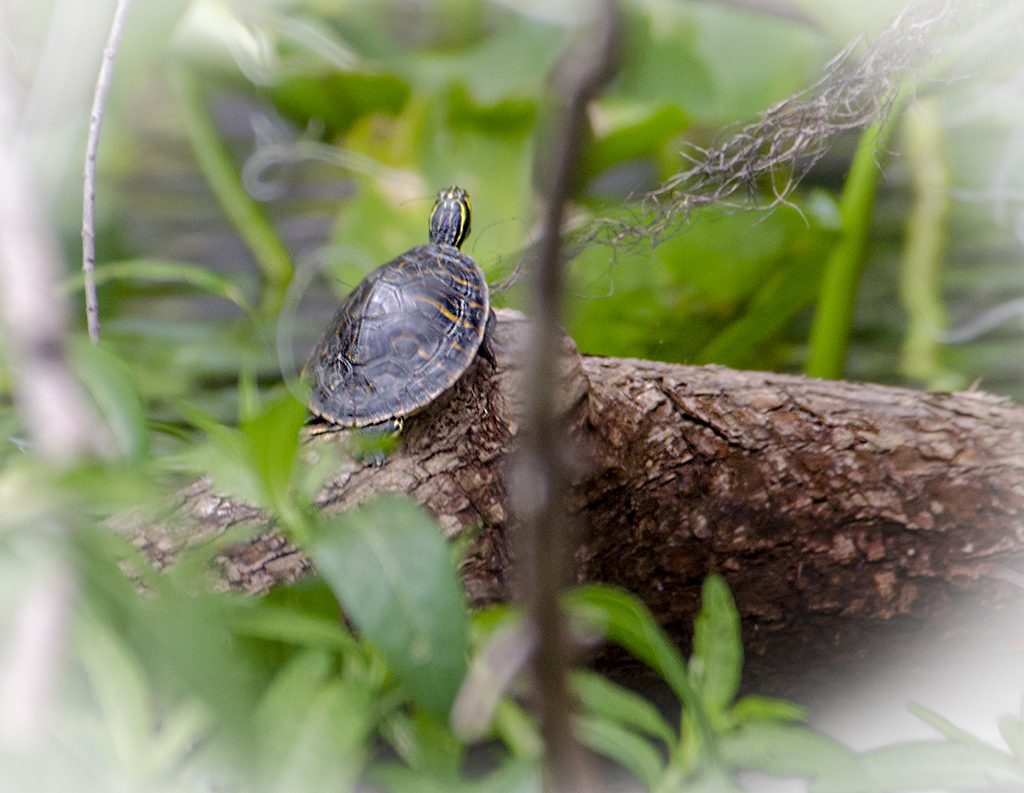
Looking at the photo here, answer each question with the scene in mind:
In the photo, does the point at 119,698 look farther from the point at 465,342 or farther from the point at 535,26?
the point at 535,26

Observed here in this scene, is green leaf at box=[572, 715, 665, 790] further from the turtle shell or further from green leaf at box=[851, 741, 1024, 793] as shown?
the turtle shell

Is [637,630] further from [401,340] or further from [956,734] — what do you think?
[401,340]

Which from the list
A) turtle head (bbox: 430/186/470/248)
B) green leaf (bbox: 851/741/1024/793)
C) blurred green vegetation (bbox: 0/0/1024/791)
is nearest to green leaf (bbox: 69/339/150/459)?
blurred green vegetation (bbox: 0/0/1024/791)

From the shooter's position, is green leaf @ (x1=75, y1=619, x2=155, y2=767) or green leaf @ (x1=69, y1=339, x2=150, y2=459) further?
green leaf @ (x1=69, y1=339, x2=150, y2=459)

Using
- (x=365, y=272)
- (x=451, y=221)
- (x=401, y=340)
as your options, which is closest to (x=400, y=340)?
(x=401, y=340)

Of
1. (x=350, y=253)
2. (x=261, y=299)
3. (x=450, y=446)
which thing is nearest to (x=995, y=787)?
(x=450, y=446)
